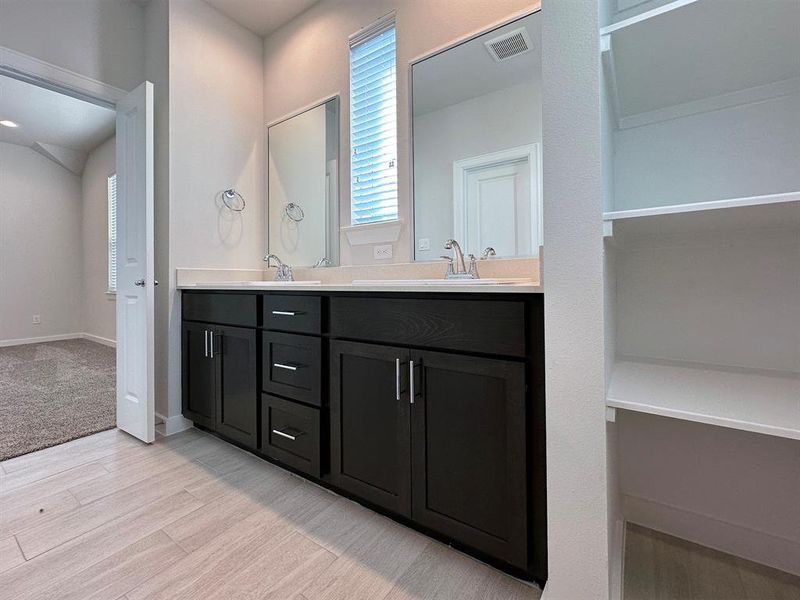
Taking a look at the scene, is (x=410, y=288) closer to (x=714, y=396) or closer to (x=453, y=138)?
(x=714, y=396)

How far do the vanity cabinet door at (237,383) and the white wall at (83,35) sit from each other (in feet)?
5.85

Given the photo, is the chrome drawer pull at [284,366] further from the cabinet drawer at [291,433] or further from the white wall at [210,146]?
the white wall at [210,146]

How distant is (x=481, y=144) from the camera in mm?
1714

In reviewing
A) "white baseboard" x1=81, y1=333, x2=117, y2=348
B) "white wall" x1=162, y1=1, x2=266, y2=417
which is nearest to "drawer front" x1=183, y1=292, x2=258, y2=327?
"white wall" x1=162, y1=1, x2=266, y2=417

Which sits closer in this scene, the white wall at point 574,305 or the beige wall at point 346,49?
the white wall at point 574,305

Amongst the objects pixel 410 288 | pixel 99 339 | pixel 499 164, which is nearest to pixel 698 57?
pixel 499 164

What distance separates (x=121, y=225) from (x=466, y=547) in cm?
253

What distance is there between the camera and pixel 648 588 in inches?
41.9

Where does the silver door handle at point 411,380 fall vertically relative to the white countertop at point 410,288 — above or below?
below

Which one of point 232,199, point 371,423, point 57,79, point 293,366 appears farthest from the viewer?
point 232,199

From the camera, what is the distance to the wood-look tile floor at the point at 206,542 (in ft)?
3.55

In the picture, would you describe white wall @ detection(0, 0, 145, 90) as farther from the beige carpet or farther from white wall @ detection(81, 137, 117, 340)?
white wall @ detection(81, 137, 117, 340)

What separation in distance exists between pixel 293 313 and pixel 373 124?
1.20 m

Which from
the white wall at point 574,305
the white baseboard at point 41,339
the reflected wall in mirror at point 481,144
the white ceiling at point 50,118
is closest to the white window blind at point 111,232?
the white ceiling at point 50,118
